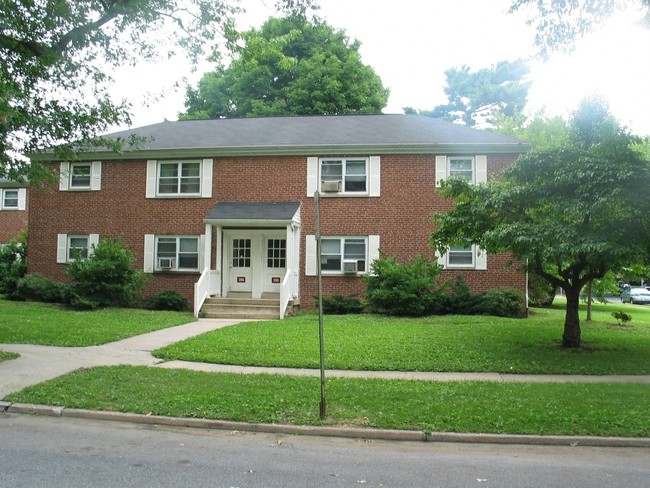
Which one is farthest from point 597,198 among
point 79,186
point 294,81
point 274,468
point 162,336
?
point 294,81

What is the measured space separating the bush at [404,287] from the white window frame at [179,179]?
22.2 feet

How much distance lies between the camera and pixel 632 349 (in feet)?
36.1

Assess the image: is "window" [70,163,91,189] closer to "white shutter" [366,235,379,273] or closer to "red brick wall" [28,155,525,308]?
"red brick wall" [28,155,525,308]

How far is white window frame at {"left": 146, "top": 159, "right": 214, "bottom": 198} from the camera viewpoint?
19281mm

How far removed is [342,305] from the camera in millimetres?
17422

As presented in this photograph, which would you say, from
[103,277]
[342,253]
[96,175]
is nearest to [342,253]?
[342,253]

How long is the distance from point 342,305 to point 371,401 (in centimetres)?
1048

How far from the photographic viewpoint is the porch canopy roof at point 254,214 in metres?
17.5

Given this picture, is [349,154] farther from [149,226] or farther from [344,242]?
[149,226]

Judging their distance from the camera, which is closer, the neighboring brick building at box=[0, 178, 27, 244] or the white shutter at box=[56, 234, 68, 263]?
the white shutter at box=[56, 234, 68, 263]

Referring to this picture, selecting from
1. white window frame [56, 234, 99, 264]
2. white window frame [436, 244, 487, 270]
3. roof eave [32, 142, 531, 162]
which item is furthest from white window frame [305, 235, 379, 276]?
white window frame [56, 234, 99, 264]

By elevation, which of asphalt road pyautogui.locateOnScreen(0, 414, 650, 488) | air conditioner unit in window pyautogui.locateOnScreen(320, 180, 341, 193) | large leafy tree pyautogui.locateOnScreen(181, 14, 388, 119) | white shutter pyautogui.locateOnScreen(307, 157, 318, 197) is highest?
large leafy tree pyautogui.locateOnScreen(181, 14, 388, 119)

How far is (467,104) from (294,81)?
21511mm

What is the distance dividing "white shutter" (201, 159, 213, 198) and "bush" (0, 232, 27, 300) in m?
7.81
